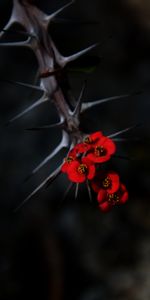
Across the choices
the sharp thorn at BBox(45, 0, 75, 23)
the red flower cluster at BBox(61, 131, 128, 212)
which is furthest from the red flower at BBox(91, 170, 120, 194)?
the sharp thorn at BBox(45, 0, 75, 23)

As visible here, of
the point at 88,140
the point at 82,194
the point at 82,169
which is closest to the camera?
the point at 82,169

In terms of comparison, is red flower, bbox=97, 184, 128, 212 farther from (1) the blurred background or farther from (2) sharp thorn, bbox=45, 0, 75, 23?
(1) the blurred background

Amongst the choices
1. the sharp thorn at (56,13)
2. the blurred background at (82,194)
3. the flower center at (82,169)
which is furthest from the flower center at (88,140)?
the blurred background at (82,194)

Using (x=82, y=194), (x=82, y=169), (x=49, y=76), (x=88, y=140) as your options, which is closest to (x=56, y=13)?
(x=49, y=76)

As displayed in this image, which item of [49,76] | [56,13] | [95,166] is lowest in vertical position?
[95,166]

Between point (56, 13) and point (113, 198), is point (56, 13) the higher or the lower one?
the higher one

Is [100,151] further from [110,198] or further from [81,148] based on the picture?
[110,198]
